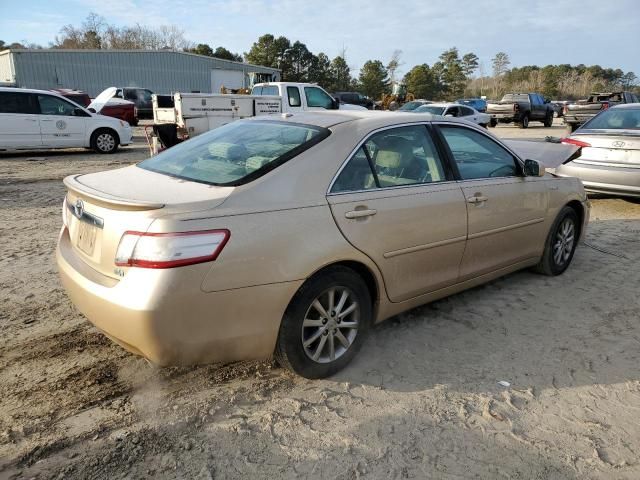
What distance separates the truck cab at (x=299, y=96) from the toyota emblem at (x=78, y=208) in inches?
508

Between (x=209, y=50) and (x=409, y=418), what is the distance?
6818 cm

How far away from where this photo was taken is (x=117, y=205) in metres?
2.66

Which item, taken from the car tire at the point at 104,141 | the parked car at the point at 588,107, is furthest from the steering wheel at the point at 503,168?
the parked car at the point at 588,107

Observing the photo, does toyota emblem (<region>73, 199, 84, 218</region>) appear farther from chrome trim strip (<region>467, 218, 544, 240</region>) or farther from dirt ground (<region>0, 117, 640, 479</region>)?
chrome trim strip (<region>467, 218, 544, 240</region>)

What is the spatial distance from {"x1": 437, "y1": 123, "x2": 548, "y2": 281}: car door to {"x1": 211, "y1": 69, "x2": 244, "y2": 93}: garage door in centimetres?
4316

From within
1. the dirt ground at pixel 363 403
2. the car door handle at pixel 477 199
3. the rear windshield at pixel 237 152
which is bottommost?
the dirt ground at pixel 363 403

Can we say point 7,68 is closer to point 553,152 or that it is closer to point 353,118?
point 553,152

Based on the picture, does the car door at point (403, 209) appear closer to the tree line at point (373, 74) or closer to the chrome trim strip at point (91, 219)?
the chrome trim strip at point (91, 219)

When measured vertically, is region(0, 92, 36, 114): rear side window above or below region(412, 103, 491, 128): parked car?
above

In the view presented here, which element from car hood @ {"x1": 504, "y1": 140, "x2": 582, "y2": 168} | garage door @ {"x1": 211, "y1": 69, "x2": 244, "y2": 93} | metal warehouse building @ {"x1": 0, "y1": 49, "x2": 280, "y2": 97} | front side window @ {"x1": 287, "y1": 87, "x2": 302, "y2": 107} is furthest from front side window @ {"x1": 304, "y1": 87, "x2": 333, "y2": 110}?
garage door @ {"x1": 211, "y1": 69, "x2": 244, "y2": 93}

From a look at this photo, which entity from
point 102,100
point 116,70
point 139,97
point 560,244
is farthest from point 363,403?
point 116,70

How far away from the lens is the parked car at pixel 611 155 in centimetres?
747

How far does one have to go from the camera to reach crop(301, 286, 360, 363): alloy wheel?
302cm

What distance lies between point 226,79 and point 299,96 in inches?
1321
